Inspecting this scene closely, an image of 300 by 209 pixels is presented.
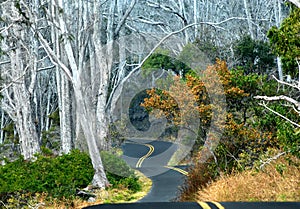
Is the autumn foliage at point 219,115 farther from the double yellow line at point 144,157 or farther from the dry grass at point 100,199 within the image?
the double yellow line at point 144,157

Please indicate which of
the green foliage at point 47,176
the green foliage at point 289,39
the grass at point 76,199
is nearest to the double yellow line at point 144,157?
the grass at point 76,199

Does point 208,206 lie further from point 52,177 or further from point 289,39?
point 52,177

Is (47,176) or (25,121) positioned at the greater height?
(25,121)

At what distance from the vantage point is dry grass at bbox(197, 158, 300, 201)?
12.9 metres

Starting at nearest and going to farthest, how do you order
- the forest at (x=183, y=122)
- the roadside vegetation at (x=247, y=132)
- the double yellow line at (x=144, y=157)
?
1. the roadside vegetation at (x=247, y=132)
2. the forest at (x=183, y=122)
3. the double yellow line at (x=144, y=157)

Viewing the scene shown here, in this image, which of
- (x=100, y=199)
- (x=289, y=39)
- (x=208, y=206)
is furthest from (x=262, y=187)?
(x=100, y=199)

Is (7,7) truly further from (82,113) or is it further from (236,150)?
(236,150)

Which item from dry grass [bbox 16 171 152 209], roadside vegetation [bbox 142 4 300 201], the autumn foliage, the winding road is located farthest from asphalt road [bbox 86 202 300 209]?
the autumn foliage

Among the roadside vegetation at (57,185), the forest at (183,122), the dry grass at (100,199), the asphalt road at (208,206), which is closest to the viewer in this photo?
the asphalt road at (208,206)

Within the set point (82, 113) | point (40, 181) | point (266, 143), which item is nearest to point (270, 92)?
point (266, 143)

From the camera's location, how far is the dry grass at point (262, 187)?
1292 centimetres

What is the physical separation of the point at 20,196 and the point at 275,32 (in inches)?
367

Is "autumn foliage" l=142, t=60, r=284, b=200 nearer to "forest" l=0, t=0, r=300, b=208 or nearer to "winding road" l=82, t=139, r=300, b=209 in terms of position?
"forest" l=0, t=0, r=300, b=208

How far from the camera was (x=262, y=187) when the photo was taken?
1375cm
